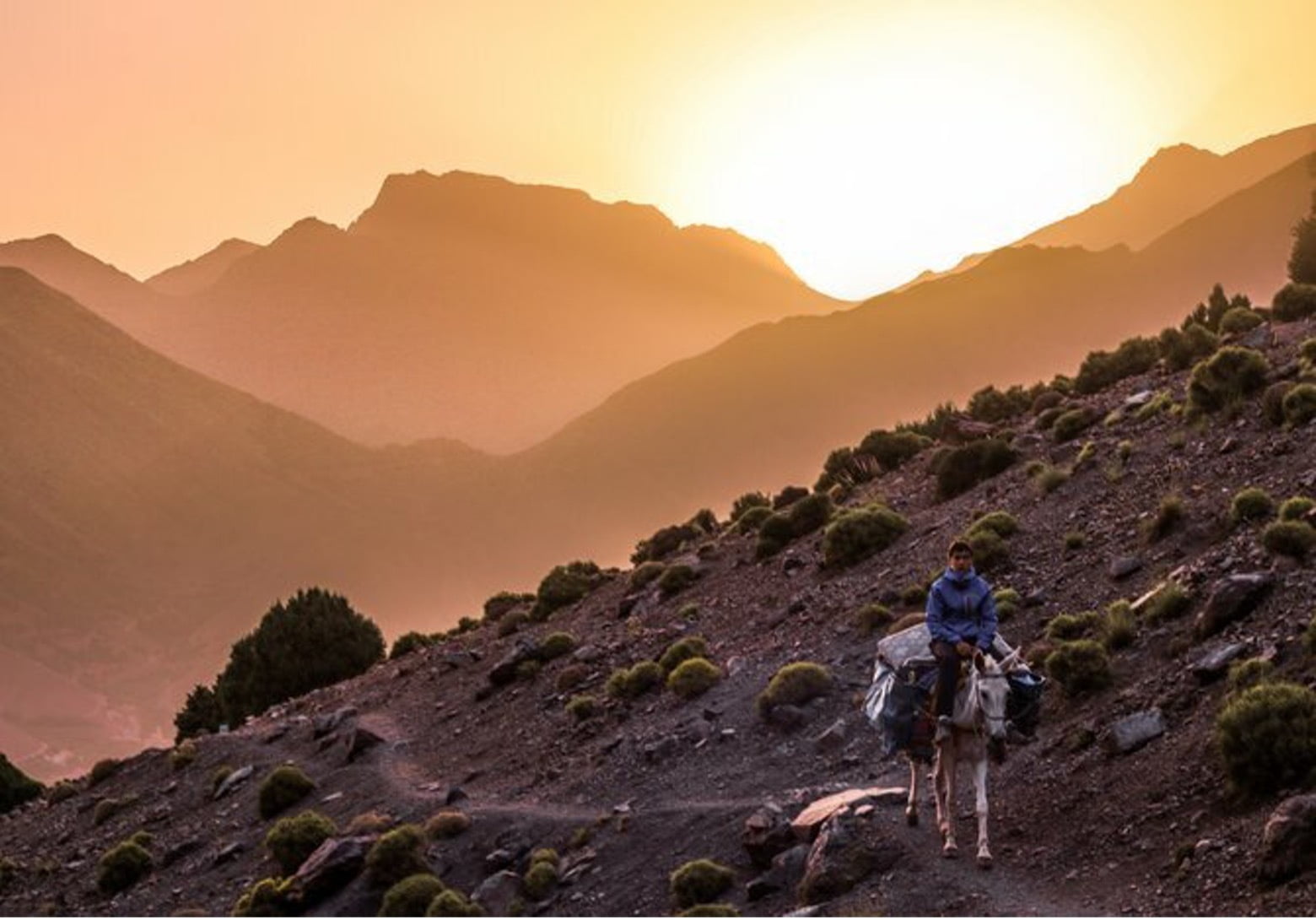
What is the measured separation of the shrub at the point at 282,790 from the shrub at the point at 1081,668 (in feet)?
73.5

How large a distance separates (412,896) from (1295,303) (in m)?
35.2

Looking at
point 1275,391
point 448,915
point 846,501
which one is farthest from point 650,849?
point 846,501

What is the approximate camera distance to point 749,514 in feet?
168

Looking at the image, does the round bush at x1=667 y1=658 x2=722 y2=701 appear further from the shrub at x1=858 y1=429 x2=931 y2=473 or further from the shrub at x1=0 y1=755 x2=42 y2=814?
the shrub at x1=0 y1=755 x2=42 y2=814

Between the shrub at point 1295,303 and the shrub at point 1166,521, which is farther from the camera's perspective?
the shrub at point 1295,303

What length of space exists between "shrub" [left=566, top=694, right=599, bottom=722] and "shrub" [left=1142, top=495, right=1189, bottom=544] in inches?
587

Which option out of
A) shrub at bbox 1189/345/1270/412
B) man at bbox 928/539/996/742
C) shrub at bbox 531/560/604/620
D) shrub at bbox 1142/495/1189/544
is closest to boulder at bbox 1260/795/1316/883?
man at bbox 928/539/996/742

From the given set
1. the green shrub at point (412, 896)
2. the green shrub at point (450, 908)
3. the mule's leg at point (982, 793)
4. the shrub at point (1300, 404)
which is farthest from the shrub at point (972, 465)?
the mule's leg at point (982, 793)

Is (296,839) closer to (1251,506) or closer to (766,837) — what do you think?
(766,837)

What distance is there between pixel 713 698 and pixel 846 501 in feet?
57.3

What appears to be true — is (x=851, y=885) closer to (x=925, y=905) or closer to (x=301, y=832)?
(x=925, y=905)

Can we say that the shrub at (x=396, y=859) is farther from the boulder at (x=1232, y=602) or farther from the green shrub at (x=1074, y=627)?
the boulder at (x=1232, y=602)

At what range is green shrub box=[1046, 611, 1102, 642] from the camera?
27625 millimetres

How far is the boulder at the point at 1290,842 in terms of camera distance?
632 inches
